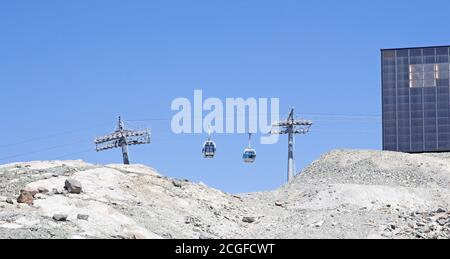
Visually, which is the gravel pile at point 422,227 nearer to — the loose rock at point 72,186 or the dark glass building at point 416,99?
the loose rock at point 72,186

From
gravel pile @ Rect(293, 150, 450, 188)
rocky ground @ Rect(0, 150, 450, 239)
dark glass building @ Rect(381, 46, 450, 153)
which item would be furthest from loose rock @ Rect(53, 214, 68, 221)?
dark glass building @ Rect(381, 46, 450, 153)

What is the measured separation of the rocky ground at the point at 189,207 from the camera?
36.1 m

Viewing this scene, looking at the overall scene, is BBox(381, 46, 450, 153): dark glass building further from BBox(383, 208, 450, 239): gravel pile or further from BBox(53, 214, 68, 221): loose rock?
BBox(53, 214, 68, 221): loose rock

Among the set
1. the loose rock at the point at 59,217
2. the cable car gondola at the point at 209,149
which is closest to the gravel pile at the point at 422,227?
the loose rock at the point at 59,217

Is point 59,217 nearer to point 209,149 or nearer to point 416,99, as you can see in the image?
point 209,149

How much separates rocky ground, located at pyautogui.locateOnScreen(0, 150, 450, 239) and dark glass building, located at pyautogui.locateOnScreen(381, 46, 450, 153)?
2331 cm

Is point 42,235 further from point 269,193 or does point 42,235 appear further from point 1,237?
point 269,193

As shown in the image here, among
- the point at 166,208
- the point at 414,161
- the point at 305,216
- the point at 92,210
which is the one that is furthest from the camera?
the point at 414,161

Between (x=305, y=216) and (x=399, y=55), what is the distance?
A: 46.4 metres

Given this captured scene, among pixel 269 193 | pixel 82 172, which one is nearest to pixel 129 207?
pixel 82 172

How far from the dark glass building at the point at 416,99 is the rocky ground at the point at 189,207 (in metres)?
23.3

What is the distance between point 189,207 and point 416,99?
4710 centimetres

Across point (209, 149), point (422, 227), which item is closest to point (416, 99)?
point (209, 149)

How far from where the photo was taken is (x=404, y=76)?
293ft
